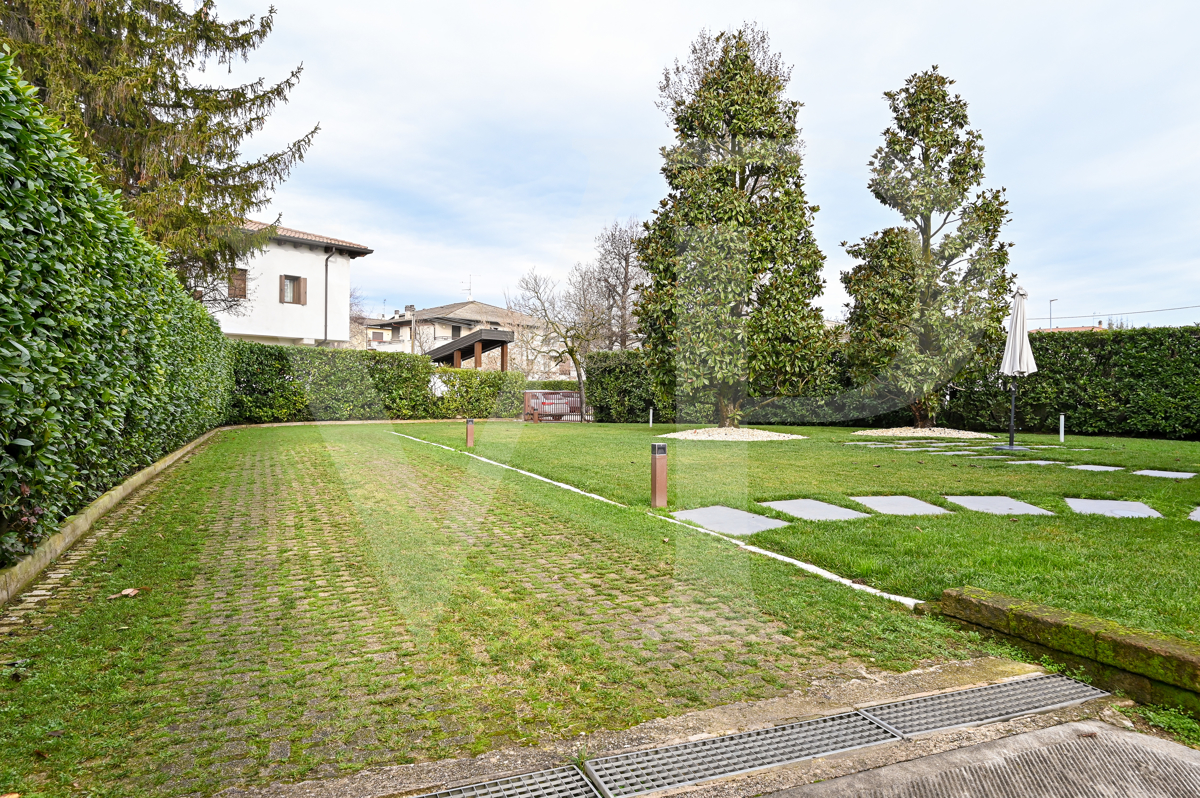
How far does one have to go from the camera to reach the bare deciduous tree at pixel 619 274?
34.9 meters

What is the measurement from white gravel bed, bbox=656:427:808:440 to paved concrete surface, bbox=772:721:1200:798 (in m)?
12.4

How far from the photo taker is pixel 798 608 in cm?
354

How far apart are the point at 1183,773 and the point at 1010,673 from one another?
29.7 inches

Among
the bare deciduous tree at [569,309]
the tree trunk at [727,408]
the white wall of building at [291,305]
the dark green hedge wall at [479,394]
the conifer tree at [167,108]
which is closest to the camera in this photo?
the conifer tree at [167,108]

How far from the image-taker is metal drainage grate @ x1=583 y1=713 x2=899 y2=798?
78.2 inches

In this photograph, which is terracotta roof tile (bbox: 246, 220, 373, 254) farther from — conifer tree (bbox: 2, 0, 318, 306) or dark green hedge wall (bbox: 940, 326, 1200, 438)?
dark green hedge wall (bbox: 940, 326, 1200, 438)

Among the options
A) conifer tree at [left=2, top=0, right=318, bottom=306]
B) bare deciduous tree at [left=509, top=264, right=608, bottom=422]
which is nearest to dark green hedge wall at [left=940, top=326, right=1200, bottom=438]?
bare deciduous tree at [left=509, top=264, right=608, bottom=422]

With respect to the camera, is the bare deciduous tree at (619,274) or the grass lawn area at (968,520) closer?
the grass lawn area at (968,520)

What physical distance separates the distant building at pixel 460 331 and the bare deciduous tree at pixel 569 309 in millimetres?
6729

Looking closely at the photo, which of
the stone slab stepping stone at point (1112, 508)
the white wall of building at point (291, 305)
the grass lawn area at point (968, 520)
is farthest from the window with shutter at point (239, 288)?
the stone slab stepping stone at point (1112, 508)

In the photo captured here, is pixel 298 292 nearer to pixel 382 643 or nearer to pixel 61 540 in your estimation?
pixel 61 540

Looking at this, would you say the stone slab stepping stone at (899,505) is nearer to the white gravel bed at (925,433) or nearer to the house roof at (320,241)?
the white gravel bed at (925,433)

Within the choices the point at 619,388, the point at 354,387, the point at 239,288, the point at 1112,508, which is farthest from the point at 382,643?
the point at 239,288

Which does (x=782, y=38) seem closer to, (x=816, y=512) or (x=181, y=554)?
(x=816, y=512)
